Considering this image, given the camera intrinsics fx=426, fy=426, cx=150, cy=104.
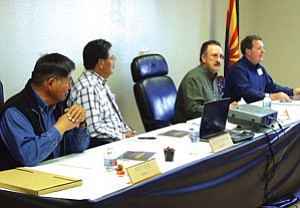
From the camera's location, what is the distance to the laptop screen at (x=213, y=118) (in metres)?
2.41

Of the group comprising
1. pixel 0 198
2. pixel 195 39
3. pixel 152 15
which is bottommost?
pixel 0 198

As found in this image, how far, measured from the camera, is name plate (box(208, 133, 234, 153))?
220 cm

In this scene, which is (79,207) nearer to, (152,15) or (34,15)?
(34,15)

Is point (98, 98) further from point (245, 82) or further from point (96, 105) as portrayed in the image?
point (245, 82)

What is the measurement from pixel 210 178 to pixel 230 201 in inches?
11.2

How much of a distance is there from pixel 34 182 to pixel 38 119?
45cm

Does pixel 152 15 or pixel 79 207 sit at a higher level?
pixel 152 15

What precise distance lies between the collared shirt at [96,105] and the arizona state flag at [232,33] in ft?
8.08

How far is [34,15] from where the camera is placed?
312 centimetres

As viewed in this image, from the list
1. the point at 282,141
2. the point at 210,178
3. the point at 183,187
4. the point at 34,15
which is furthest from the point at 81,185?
the point at 34,15

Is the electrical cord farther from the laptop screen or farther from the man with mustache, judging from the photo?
the man with mustache

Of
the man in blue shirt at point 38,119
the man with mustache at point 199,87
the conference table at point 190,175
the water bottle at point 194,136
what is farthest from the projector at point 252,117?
the man in blue shirt at point 38,119

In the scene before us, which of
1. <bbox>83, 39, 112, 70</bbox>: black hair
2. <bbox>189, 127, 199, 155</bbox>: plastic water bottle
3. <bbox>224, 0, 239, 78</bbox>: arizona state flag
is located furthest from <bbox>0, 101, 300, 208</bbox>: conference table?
<bbox>224, 0, 239, 78</bbox>: arizona state flag

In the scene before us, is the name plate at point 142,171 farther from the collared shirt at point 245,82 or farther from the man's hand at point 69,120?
the collared shirt at point 245,82
